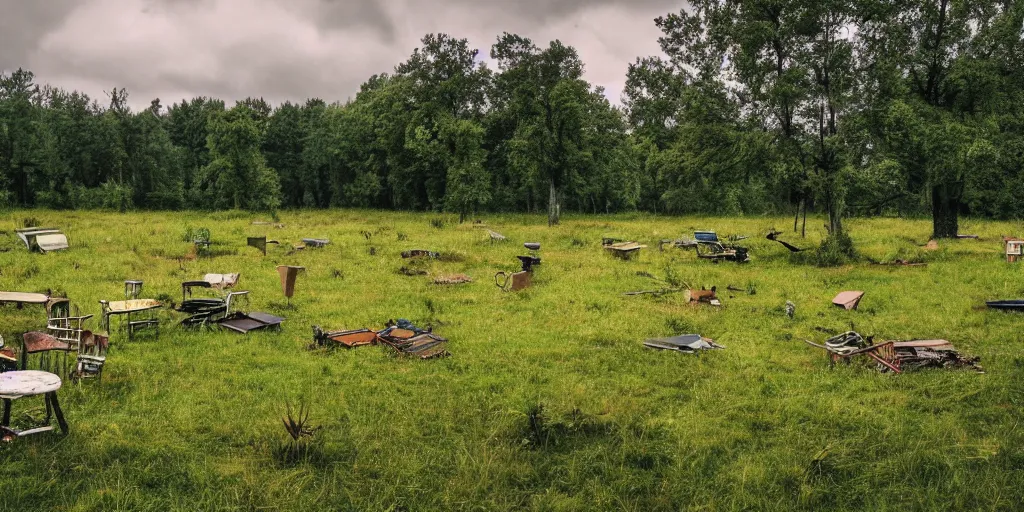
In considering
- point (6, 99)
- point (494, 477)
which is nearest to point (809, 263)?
point (494, 477)

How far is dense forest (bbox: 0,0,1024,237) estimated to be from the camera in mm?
22422

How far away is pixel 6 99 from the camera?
180 ft

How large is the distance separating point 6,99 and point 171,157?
47.5ft

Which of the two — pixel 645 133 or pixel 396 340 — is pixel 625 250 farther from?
pixel 645 133

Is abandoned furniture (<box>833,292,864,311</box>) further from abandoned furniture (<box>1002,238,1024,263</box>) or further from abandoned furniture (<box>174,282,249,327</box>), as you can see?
abandoned furniture (<box>174,282,249,327</box>)

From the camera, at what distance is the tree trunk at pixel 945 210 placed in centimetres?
2553

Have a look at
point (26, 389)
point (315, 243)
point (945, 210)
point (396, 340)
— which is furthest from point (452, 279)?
point (945, 210)

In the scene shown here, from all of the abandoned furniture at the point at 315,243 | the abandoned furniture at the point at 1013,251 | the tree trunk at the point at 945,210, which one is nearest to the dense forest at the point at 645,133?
the tree trunk at the point at 945,210

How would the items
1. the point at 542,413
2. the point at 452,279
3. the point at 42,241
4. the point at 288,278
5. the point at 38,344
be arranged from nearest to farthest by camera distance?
1. the point at 542,413
2. the point at 38,344
3. the point at 288,278
4. the point at 452,279
5. the point at 42,241

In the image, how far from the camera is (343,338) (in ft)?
36.8

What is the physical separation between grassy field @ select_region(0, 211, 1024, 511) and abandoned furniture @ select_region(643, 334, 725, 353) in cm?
26

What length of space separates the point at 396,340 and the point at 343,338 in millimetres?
1034

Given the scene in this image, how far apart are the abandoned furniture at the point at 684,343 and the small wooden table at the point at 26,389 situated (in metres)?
8.96

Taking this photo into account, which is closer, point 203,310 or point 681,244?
point 203,310
